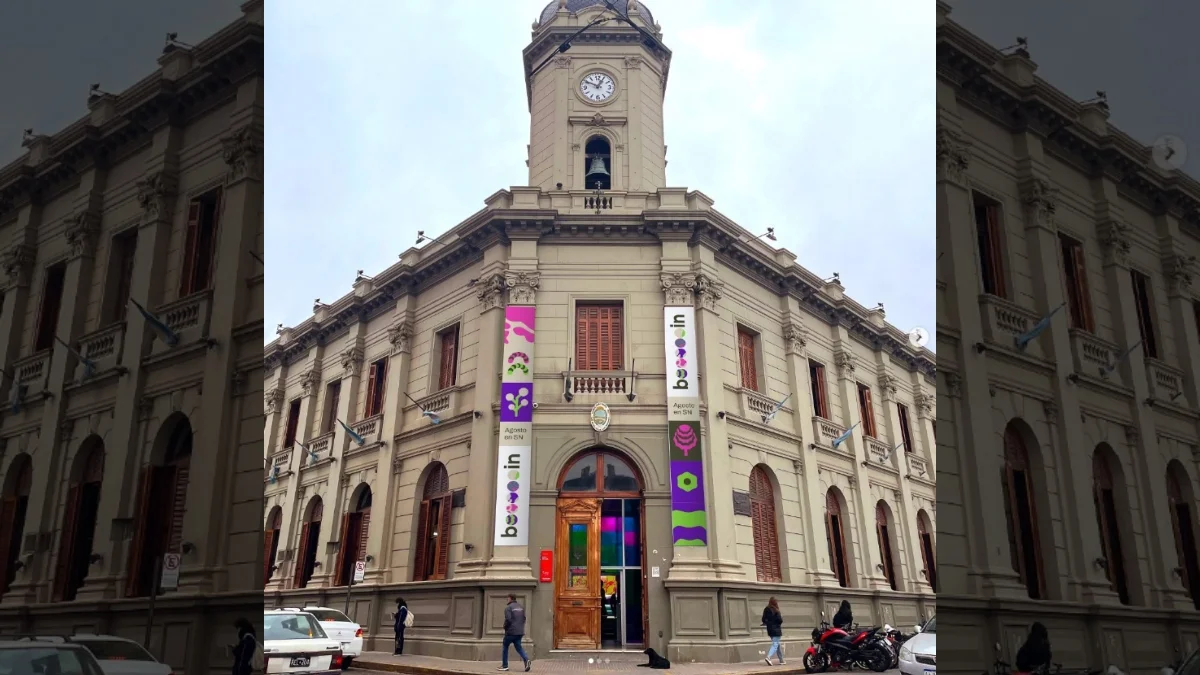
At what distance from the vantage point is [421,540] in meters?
14.8

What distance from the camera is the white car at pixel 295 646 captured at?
548 centimetres

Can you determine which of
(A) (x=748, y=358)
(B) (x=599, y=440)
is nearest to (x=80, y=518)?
(B) (x=599, y=440)

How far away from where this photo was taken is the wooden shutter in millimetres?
3787

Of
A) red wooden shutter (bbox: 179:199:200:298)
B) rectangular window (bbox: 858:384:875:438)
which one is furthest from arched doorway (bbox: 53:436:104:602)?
rectangular window (bbox: 858:384:875:438)

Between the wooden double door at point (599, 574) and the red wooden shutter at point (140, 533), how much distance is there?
11.3m

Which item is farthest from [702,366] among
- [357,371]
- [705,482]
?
[357,371]

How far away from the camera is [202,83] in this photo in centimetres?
381

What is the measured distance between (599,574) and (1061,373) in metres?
12.6

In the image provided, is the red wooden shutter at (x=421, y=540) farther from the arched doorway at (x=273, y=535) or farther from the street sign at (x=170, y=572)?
the street sign at (x=170, y=572)

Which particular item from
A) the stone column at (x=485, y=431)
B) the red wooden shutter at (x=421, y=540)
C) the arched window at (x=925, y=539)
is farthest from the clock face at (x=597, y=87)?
the arched window at (x=925, y=539)

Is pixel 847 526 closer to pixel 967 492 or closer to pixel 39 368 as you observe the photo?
pixel 967 492

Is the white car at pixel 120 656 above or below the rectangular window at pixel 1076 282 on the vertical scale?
below

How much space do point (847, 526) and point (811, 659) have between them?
5.28 m

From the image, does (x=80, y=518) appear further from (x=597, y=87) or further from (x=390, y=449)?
(x=597, y=87)
